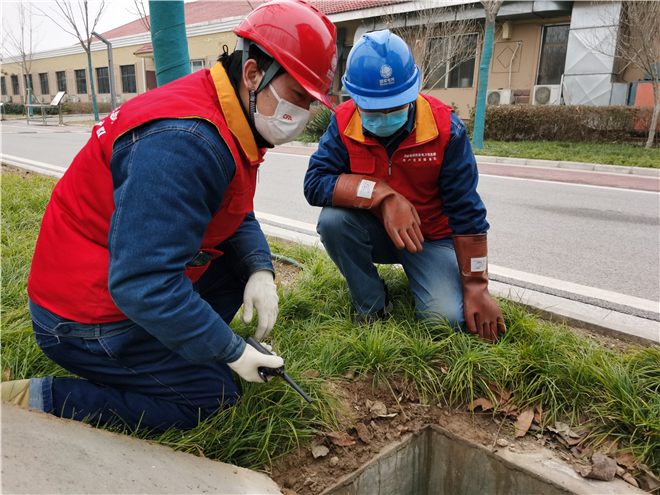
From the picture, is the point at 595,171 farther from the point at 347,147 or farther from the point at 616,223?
the point at 347,147

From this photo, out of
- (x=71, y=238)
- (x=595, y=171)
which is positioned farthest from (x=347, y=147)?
(x=595, y=171)

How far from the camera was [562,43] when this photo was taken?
14.9m

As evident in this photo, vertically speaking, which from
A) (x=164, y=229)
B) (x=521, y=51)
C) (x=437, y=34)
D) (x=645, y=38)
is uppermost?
(x=437, y=34)

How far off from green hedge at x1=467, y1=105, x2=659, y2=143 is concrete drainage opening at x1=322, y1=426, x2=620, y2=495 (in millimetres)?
12030

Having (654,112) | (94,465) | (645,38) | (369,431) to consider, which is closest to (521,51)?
(645,38)

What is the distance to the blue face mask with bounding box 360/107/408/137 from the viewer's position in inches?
96.7

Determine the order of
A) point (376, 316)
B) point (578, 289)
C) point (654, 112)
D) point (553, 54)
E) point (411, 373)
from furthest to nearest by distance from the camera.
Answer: point (553, 54)
point (654, 112)
point (578, 289)
point (376, 316)
point (411, 373)

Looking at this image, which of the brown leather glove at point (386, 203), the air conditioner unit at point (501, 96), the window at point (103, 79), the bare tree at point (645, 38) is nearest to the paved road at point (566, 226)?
the brown leather glove at point (386, 203)

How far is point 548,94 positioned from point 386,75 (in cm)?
1417

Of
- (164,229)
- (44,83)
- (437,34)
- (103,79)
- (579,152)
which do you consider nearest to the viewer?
(164,229)

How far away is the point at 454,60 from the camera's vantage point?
1661 centimetres

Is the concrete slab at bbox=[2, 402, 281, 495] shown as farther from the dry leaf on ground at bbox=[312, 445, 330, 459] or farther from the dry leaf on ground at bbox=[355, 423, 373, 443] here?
the dry leaf on ground at bbox=[355, 423, 373, 443]

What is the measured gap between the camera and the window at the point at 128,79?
1159 inches

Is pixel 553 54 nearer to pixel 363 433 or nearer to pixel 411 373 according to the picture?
pixel 411 373
